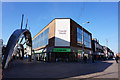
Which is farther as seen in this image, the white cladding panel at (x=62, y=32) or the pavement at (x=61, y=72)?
the white cladding panel at (x=62, y=32)

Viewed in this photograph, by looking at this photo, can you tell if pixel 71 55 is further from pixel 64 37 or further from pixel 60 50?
pixel 64 37

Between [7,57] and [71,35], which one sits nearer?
[7,57]

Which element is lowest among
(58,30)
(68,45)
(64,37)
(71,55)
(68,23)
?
(71,55)

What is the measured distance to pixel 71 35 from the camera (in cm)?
2856

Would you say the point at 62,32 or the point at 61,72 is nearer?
the point at 61,72

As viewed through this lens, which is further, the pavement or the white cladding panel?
the white cladding panel

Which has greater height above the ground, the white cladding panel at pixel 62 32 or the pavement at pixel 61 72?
the white cladding panel at pixel 62 32

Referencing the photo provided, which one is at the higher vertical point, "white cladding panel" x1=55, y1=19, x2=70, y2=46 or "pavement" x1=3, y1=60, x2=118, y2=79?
"white cladding panel" x1=55, y1=19, x2=70, y2=46

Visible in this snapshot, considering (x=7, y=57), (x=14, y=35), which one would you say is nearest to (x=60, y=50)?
(x=14, y=35)

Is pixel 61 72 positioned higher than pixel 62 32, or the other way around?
pixel 62 32

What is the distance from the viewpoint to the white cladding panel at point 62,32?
2755 centimetres

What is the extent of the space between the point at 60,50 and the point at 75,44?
5.55 meters

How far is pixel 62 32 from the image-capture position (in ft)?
92.6

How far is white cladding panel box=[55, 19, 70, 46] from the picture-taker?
27.6 metres
